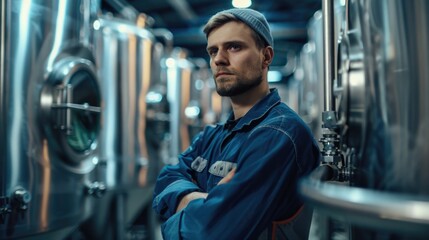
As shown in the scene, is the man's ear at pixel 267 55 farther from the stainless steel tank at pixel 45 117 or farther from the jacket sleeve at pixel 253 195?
the stainless steel tank at pixel 45 117

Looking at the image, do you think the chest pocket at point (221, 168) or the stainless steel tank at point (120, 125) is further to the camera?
the stainless steel tank at point (120, 125)

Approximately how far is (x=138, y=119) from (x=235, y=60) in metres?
2.22

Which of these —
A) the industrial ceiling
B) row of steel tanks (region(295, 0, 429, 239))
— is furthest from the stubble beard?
the industrial ceiling

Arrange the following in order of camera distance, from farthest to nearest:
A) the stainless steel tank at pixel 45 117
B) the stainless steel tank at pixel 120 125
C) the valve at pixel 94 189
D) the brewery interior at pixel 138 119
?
1. the stainless steel tank at pixel 120 125
2. the valve at pixel 94 189
3. the stainless steel tank at pixel 45 117
4. the brewery interior at pixel 138 119

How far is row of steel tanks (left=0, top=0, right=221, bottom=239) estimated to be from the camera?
1.85 m

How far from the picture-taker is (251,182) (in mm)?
1353

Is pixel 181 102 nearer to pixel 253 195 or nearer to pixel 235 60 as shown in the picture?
pixel 235 60

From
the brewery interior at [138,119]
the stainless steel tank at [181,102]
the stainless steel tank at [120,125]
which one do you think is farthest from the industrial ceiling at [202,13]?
the stainless steel tank at [120,125]

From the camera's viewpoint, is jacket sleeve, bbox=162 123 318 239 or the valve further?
the valve

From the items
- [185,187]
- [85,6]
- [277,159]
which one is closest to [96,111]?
[85,6]

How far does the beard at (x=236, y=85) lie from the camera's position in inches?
64.0

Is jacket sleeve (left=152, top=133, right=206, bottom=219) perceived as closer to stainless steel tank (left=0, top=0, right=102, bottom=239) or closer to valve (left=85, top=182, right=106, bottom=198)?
stainless steel tank (left=0, top=0, right=102, bottom=239)

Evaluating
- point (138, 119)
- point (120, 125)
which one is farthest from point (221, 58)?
point (138, 119)

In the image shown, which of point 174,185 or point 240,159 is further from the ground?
point 240,159
